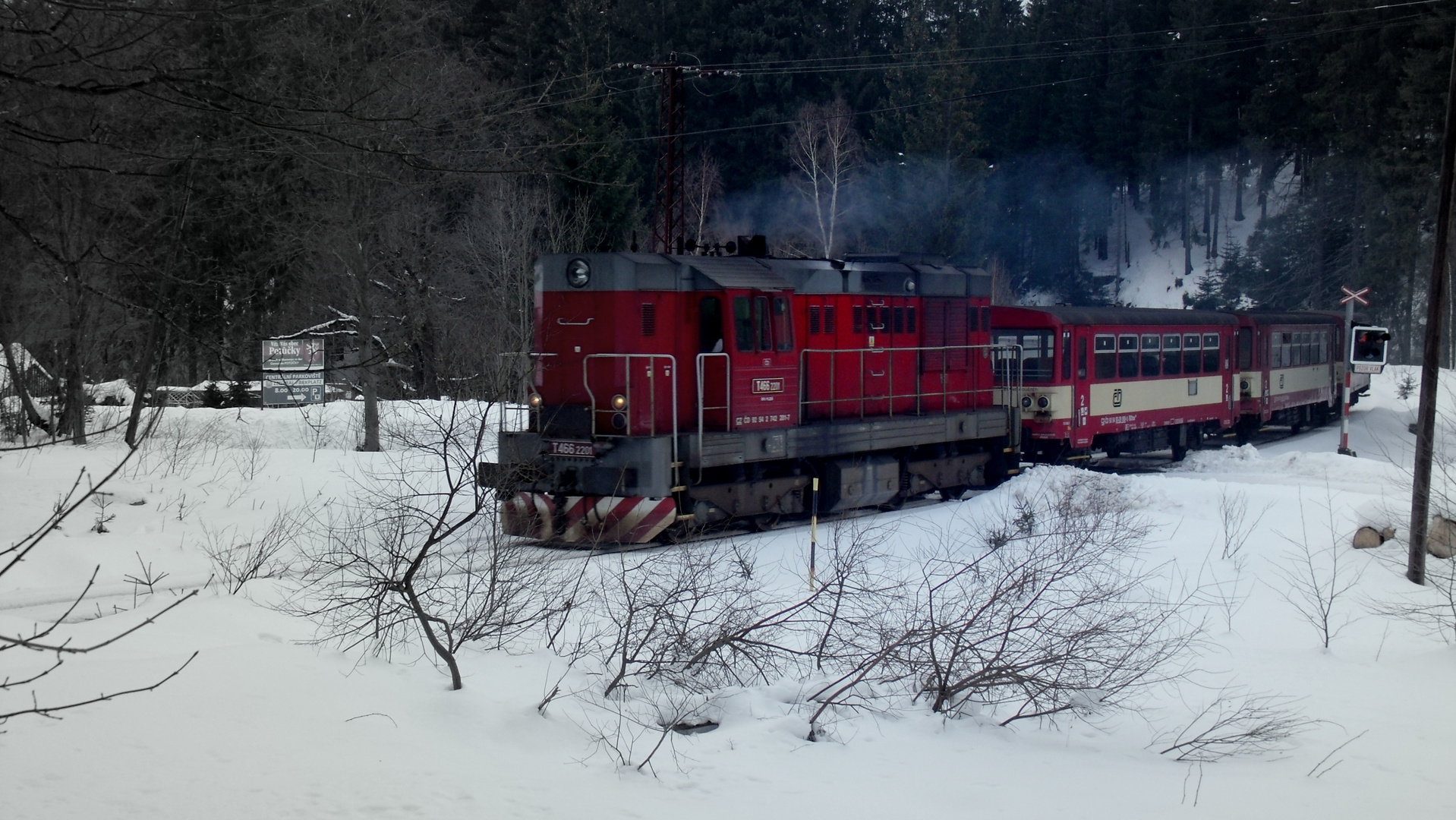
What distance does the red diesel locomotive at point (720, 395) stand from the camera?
1312 cm

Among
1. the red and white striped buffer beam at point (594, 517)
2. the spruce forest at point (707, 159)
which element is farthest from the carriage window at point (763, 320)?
the red and white striped buffer beam at point (594, 517)

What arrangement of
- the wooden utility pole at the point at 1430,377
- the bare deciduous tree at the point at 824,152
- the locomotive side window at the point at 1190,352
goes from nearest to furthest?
the wooden utility pole at the point at 1430,377 < the locomotive side window at the point at 1190,352 < the bare deciduous tree at the point at 824,152

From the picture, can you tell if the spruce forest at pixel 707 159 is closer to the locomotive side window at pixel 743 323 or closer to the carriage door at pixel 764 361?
the locomotive side window at pixel 743 323

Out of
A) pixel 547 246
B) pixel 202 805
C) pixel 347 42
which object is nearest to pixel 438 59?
pixel 547 246

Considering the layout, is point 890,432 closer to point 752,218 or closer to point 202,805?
point 202,805

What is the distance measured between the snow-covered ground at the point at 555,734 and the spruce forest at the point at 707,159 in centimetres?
177

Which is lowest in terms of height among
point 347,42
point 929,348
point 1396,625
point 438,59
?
point 1396,625

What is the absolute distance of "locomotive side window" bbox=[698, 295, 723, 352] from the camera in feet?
46.7

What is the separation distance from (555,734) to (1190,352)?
20.6 m

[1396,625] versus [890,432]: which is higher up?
[890,432]

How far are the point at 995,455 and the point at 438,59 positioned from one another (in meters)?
16.0

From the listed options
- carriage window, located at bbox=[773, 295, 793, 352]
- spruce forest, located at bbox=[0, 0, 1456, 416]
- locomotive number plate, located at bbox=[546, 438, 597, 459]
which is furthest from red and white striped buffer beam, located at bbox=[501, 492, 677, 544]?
carriage window, located at bbox=[773, 295, 793, 352]

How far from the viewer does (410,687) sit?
641 cm

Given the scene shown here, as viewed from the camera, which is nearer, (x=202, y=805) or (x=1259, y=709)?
(x=202, y=805)
